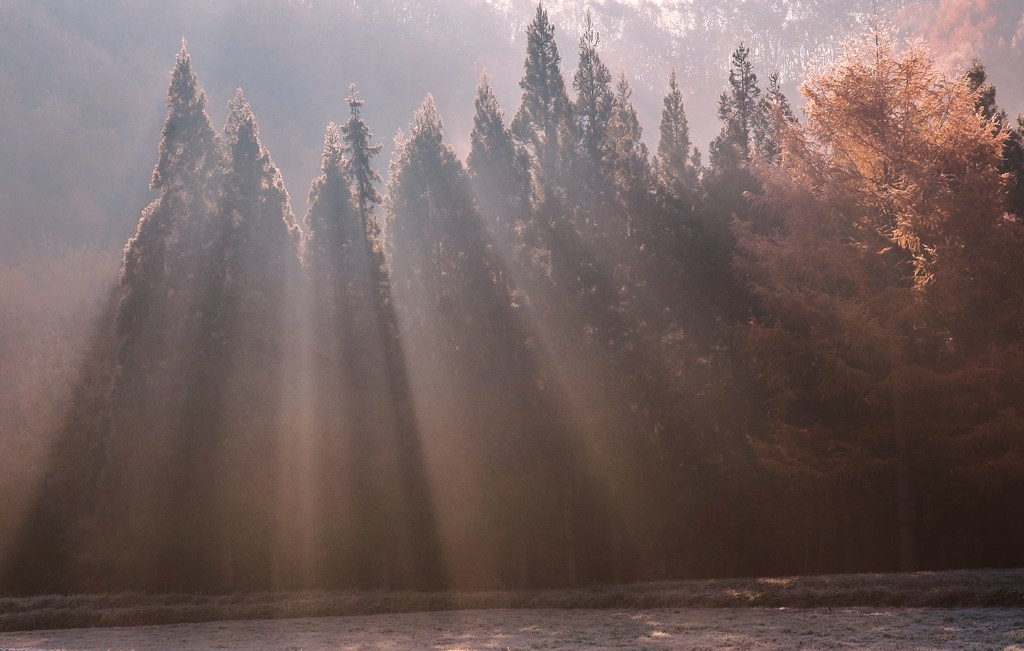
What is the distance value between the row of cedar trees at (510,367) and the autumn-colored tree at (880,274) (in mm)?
116

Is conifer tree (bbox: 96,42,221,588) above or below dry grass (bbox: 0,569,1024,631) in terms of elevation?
above

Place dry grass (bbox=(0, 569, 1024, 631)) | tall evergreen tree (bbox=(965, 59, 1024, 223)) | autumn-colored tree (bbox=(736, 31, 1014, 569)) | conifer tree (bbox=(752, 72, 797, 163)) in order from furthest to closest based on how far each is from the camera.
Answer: conifer tree (bbox=(752, 72, 797, 163)) < tall evergreen tree (bbox=(965, 59, 1024, 223)) < autumn-colored tree (bbox=(736, 31, 1014, 569)) < dry grass (bbox=(0, 569, 1024, 631))

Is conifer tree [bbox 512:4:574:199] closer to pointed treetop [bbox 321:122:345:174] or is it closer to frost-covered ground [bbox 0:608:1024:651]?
pointed treetop [bbox 321:122:345:174]

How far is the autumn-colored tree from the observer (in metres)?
19.0

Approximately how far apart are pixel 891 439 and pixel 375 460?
1386 cm

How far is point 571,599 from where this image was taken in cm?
1894

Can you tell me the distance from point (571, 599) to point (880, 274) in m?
9.73

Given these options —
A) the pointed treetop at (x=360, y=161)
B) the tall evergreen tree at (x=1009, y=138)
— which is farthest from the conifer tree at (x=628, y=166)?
the tall evergreen tree at (x=1009, y=138)

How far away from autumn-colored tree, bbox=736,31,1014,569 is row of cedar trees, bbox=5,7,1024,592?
0.38 feet

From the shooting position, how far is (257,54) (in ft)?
340

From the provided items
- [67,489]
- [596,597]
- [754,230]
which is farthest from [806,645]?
[67,489]

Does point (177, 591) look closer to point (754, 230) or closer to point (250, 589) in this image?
point (250, 589)

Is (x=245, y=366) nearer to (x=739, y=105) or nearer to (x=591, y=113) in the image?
(x=591, y=113)

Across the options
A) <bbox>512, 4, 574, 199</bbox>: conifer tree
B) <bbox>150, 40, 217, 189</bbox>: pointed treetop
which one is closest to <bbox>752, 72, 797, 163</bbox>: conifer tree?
<bbox>512, 4, 574, 199</bbox>: conifer tree
